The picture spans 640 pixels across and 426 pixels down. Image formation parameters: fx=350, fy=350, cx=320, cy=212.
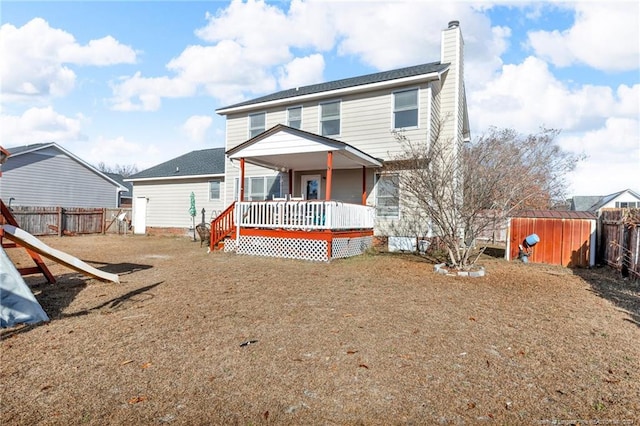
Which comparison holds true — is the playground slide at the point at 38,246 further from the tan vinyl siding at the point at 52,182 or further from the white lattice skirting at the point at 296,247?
the tan vinyl siding at the point at 52,182

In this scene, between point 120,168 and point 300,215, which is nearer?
point 300,215

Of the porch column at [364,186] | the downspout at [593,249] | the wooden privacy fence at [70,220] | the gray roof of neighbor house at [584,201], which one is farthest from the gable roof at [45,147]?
the gray roof of neighbor house at [584,201]

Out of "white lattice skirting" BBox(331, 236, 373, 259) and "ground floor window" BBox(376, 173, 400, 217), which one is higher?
"ground floor window" BBox(376, 173, 400, 217)

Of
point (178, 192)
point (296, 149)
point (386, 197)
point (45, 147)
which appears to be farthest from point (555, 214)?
point (45, 147)

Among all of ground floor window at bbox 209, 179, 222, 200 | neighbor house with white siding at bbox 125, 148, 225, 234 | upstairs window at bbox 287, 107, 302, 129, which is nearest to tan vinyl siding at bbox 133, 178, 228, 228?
neighbor house with white siding at bbox 125, 148, 225, 234

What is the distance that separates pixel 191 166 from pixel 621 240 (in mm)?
18826

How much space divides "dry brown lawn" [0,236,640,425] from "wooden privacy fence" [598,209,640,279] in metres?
1.51

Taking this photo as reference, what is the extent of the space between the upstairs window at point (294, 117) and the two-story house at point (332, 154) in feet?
0.16

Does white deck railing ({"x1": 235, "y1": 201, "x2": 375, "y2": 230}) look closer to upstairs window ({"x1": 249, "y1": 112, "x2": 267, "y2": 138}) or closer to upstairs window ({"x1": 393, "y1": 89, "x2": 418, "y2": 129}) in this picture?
upstairs window ({"x1": 393, "y1": 89, "x2": 418, "y2": 129})

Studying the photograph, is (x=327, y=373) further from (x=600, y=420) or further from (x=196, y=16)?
(x=196, y=16)

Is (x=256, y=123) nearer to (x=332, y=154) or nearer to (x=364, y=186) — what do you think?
(x=364, y=186)

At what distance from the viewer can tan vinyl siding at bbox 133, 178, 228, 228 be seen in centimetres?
1855

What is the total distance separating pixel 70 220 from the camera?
66.8ft

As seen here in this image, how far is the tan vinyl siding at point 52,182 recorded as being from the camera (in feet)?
68.9
